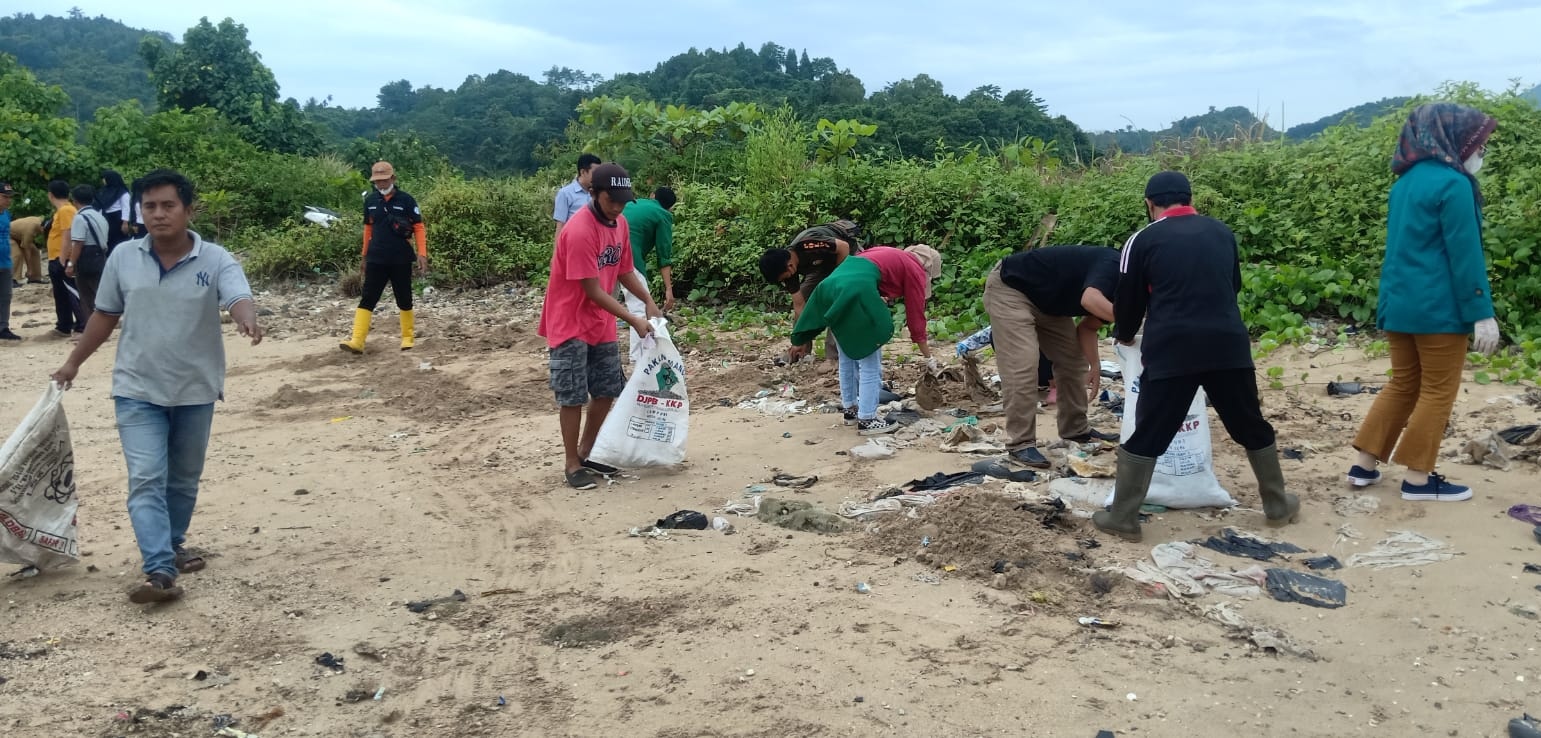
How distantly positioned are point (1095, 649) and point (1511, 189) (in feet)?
22.4

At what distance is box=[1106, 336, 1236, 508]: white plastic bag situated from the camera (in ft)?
16.5

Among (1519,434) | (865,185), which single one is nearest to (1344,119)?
(865,185)

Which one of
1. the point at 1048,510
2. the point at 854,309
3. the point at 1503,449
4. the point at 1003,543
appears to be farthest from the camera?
the point at 854,309

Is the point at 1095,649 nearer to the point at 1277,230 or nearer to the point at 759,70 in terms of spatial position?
the point at 1277,230

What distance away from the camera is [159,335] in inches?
175

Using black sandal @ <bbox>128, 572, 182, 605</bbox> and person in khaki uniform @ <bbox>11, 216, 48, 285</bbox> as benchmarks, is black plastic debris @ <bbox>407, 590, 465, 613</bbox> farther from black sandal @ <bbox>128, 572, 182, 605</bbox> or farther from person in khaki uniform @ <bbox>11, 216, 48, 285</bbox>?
person in khaki uniform @ <bbox>11, 216, 48, 285</bbox>

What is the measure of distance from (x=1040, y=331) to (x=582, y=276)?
2484 millimetres

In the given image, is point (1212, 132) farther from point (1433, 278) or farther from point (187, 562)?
point (187, 562)

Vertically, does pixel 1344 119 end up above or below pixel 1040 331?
above

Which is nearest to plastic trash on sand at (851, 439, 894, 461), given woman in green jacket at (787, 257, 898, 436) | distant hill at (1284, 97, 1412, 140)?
woman in green jacket at (787, 257, 898, 436)

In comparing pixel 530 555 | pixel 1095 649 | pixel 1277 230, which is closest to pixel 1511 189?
pixel 1277 230

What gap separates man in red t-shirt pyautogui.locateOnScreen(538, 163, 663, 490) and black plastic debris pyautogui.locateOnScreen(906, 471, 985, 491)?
160cm

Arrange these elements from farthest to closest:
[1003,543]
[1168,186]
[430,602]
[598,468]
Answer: [598,468] < [1168,186] < [1003,543] < [430,602]

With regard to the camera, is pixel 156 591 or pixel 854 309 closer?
pixel 156 591
